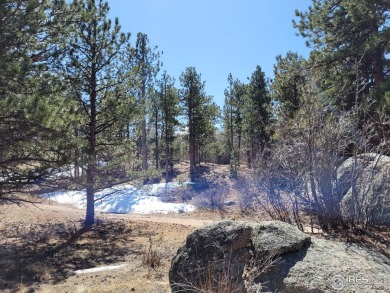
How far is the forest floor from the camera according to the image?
19.1 ft

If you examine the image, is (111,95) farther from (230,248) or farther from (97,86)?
(230,248)

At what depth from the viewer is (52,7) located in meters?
7.73

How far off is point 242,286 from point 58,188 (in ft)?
20.7

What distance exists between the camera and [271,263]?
3395 millimetres

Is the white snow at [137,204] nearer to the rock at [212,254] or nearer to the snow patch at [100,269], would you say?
the snow patch at [100,269]

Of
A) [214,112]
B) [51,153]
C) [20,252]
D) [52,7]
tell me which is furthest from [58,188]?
[214,112]

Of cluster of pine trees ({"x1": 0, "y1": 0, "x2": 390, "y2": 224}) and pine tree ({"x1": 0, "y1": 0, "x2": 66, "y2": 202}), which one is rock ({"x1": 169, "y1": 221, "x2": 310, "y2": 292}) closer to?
cluster of pine trees ({"x1": 0, "y1": 0, "x2": 390, "y2": 224})

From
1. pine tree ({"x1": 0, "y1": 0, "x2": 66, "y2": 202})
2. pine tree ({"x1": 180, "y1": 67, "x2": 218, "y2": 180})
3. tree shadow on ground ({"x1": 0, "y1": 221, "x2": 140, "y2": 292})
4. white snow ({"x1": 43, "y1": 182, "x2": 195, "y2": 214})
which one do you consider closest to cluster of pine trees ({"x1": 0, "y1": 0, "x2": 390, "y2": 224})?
pine tree ({"x1": 0, "y1": 0, "x2": 66, "y2": 202})

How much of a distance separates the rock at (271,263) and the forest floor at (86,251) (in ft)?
3.99

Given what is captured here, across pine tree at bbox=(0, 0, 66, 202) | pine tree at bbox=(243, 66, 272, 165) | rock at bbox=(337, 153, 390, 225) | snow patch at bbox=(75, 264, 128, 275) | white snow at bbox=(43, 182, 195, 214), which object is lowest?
snow patch at bbox=(75, 264, 128, 275)

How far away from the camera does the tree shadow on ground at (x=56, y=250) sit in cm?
673

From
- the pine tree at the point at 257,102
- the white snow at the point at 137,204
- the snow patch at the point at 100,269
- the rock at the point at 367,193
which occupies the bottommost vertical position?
the snow patch at the point at 100,269

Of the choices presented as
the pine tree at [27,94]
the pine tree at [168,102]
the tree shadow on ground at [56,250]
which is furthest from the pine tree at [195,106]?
the pine tree at [27,94]

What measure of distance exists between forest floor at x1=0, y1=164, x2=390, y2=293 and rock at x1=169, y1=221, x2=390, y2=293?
121 centimetres
